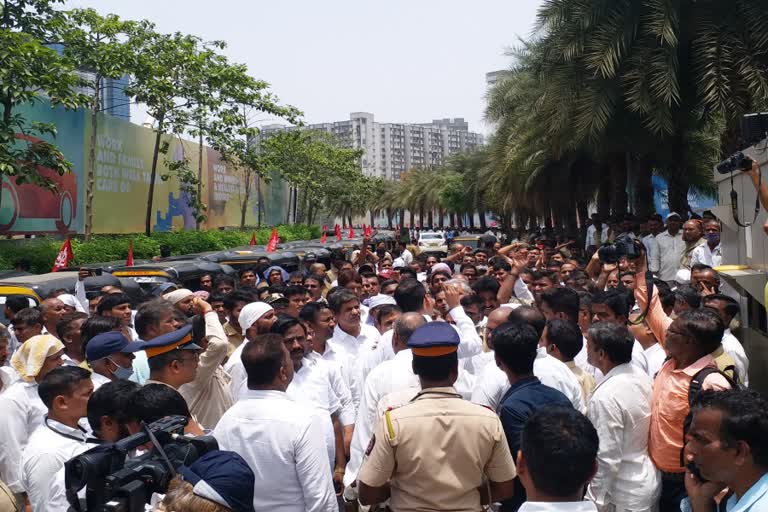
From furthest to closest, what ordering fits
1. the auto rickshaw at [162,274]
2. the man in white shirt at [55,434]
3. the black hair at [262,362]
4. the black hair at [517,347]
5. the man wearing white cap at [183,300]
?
the auto rickshaw at [162,274] < the man wearing white cap at [183,300] < the black hair at [517,347] < the black hair at [262,362] < the man in white shirt at [55,434]

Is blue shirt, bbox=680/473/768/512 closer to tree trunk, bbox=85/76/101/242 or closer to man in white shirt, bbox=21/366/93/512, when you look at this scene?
man in white shirt, bbox=21/366/93/512

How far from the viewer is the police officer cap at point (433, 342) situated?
3.49m

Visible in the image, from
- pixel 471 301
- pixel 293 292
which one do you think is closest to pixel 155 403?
pixel 293 292

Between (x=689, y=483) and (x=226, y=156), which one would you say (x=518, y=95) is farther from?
(x=689, y=483)

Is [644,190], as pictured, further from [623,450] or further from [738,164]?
[623,450]

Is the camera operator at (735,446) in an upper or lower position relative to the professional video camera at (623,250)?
lower

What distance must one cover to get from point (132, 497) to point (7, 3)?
600 inches

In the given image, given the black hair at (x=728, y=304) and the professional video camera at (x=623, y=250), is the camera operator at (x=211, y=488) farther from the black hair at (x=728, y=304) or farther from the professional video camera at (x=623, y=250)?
the black hair at (x=728, y=304)

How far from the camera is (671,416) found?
4035 millimetres

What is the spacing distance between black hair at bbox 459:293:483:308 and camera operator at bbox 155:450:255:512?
4590 millimetres

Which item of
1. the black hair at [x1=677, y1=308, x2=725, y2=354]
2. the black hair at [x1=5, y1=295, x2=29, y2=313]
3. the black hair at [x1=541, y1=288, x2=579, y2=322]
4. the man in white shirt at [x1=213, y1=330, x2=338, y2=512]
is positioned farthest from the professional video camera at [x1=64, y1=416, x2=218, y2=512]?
the black hair at [x1=5, y1=295, x2=29, y2=313]

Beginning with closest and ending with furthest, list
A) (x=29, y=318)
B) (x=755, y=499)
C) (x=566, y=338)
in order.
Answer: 1. (x=755, y=499)
2. (x=566, y=338)
3. (x=29, y=318)

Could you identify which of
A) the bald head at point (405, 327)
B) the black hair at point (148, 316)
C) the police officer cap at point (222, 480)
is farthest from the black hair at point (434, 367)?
the black hair at point (148, 316)

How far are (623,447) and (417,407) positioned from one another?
1.41 meters
